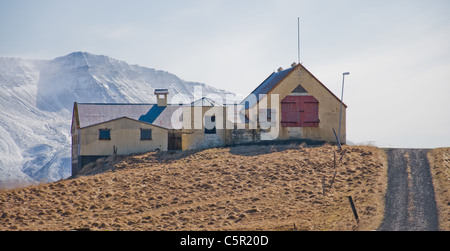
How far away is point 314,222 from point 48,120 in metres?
178

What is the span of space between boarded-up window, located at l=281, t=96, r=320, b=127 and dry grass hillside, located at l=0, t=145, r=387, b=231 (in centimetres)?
480

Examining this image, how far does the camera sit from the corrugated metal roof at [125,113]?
170 feet

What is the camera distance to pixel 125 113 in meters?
54.0

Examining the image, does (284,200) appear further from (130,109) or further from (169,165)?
(130,109)

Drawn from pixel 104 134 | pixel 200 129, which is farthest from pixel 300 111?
pixel 104 134

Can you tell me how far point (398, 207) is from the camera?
31859 millimetres

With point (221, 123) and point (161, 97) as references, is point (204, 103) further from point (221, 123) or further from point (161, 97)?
point (161, 97)

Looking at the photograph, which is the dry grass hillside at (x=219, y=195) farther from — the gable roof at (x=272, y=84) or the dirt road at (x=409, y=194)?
the gable roof at (x=272, y=84)

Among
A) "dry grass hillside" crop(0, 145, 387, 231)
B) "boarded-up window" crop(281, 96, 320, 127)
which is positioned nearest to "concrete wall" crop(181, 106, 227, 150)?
"dry grass hillside" crop(0, 145, 387, 231)

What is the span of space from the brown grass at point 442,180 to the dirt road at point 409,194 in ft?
1.03

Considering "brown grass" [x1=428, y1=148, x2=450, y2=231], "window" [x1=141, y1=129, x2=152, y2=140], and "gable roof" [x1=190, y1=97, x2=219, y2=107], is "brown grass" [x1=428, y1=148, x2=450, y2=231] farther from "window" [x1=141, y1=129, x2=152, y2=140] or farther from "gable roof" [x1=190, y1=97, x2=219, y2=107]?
"window" [x1=141, y1=129, x2=152, y2=140]

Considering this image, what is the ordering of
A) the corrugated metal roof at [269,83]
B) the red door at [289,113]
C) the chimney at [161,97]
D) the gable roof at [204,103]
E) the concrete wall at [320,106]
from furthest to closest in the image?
the chimney at [161,97] → the gable roof at [204,103] → the corrugated metal roof at [269,83] → the concrete wall at [320,106] → the red door at [289,113]

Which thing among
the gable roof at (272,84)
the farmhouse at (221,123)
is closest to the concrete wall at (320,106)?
the farmhouse at (221,123)
